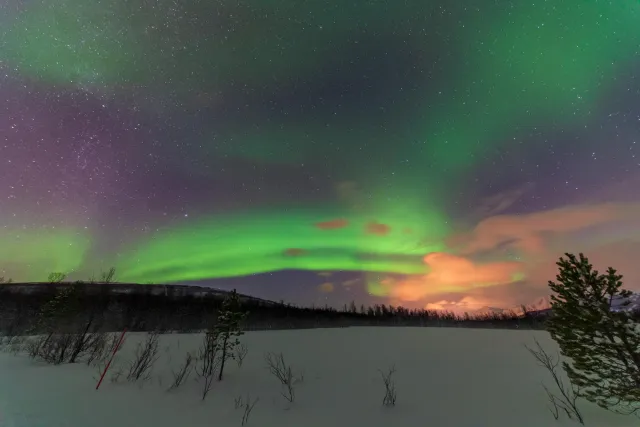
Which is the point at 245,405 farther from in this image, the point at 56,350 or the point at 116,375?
the point at 56,350

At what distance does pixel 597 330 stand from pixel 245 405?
1195cm

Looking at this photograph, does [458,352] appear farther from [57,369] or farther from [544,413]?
[57,369]

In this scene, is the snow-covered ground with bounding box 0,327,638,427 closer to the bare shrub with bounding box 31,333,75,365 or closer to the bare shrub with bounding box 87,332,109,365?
the bare shrub with bounding box 31,333,75,365

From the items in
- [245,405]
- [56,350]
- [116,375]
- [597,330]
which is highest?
[597,330]

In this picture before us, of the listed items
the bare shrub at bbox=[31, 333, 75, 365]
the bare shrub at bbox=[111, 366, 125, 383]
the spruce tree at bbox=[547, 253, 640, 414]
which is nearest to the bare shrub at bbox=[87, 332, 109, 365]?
the bare shrub at bbox=[31, 333, 75, 365]

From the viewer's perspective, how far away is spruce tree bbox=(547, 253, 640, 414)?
8.09 meters

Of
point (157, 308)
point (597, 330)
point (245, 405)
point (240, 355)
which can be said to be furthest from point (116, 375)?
point (157, 308)

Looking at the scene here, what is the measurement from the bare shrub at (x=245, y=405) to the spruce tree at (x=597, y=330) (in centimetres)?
1016

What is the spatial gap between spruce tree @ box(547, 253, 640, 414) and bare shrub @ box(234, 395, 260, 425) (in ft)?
33.3

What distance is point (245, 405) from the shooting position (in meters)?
10.5

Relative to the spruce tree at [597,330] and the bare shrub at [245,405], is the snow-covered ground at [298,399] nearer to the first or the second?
the bare shrub at [245,405]

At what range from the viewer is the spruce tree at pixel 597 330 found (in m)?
8.09

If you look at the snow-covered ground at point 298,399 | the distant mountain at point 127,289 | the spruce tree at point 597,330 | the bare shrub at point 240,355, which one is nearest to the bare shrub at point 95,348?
the snow-covered ground at point 298,399

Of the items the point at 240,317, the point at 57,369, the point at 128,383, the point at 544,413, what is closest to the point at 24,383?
the point at 57,369
